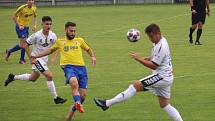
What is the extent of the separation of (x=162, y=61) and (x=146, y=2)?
4505 cm

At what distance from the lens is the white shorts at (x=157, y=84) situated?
1103cm

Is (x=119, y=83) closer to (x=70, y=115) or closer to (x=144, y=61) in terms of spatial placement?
(x=70, y=115)

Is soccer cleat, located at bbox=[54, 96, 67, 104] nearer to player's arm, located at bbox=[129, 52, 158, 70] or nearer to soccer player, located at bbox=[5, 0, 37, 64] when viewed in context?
player's arm, located at bbox=[129, 52, 158, 70]

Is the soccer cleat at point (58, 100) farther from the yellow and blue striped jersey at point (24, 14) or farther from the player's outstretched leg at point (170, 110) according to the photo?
the yellow and blue striped jersey at point (24, 14)

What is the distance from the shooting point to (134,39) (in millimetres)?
12992

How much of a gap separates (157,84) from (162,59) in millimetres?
460

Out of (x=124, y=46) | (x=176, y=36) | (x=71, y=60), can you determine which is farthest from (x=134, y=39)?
(x=176, y=36)

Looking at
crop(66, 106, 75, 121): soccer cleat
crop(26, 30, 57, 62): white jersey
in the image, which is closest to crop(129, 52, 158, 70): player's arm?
crop(66, 106, 75, 121): soccer cleat

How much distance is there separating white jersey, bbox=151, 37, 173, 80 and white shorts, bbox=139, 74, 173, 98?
0.26ft

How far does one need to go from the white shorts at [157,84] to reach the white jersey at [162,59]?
8 centimetres

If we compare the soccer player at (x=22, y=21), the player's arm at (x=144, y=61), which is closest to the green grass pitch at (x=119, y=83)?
the soccer player at (x=22, y=21)

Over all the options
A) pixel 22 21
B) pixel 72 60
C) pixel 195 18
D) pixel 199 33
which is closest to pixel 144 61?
pixel 72 60

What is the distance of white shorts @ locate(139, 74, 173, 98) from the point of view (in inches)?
434

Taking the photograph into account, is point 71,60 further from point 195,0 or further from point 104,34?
point 104,34
